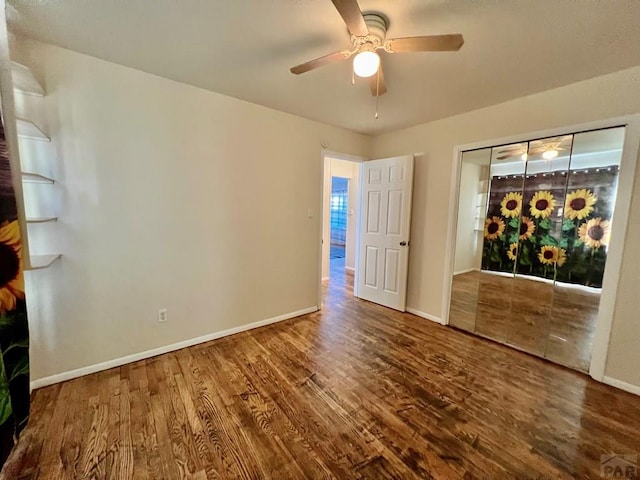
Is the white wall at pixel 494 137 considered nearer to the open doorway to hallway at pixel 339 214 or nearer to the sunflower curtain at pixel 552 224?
the sunflower curtain at pixel 552 224

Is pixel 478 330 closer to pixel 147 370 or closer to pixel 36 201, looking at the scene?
pixel 147 370

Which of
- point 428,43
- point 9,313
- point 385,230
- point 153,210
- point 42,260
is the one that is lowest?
point 9,313

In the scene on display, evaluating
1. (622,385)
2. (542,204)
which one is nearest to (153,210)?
(542,204)

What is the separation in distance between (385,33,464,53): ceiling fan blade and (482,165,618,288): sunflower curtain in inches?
72.3

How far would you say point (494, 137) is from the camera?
2732mm

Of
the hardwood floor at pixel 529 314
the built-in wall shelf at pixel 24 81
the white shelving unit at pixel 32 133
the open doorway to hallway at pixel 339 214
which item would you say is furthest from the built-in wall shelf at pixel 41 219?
the open doorway to hallway at pixel 339 214

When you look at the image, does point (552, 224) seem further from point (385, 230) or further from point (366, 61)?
point (366, 61)

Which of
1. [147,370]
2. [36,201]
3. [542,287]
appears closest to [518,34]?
[542,287]

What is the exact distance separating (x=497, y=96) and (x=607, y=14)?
1077 mm

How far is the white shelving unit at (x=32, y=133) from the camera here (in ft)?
5.30

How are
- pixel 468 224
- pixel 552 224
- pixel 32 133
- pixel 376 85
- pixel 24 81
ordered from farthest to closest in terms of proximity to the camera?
pixel 468 224 < pixel 552 224 < pixel 376 85 < pixel 32 133 < pixel 24 81

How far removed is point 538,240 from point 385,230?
1667 millimetres

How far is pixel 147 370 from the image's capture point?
2.21 meters

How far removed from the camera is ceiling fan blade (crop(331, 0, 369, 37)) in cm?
115
